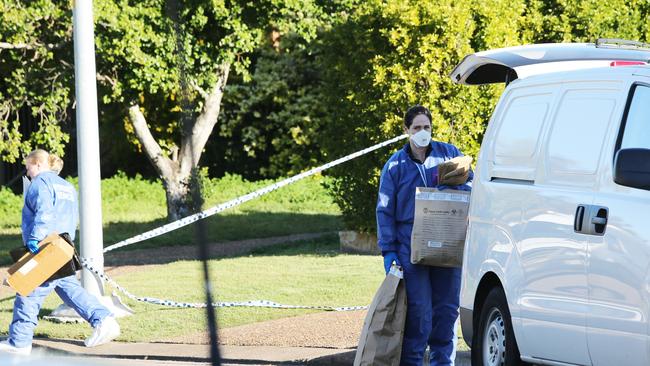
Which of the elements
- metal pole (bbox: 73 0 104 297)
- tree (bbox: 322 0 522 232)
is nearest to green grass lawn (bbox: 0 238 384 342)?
metal pole (bbox: 73 0 104 297)

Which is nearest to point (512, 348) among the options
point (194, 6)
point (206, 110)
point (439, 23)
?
point (439, 23)

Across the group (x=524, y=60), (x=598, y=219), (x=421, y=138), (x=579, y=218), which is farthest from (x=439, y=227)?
(x=524, y=60)

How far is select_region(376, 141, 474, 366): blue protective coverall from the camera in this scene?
6938 mm

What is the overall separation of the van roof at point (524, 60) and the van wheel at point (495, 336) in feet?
6.92

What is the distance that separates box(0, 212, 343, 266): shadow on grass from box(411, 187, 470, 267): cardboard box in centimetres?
982

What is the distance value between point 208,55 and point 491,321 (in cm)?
1201

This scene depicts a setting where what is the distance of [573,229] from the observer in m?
5.91

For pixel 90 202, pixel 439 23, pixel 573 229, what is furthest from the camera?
pixel 439 23

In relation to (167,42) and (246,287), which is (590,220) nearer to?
(246,287)

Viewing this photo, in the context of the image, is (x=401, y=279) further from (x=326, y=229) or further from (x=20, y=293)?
(x=326, y=229)

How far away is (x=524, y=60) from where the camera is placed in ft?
29.4

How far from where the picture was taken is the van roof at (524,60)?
847cm

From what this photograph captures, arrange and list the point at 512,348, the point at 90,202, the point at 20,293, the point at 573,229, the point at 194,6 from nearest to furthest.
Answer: the point at 573,229 → the point at 512,348 → the point at 20,293 → the point at 90,202 → the point at 194,6

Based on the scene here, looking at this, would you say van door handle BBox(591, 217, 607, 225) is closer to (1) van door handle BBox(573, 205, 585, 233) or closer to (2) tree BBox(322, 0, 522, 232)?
(1) van door handle BBox(573, 205, 585, 233)
